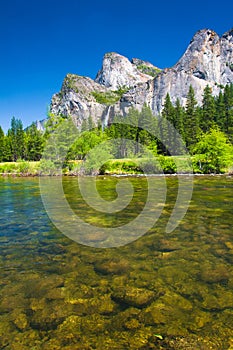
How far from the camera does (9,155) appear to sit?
323 feet

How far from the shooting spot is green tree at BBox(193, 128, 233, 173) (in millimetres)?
43812

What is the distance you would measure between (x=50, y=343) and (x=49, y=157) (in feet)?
166

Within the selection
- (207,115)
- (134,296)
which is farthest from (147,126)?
(134,296)

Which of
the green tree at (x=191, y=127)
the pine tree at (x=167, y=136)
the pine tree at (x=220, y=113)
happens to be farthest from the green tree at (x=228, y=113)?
the pine tree at (x=167, y=136)

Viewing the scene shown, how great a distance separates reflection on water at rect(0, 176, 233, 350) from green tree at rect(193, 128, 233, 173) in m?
37.3

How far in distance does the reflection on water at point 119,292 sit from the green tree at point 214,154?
37.3 m

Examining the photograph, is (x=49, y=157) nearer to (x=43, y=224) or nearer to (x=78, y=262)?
(x=43, y=224)

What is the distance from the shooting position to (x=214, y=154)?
44281mm

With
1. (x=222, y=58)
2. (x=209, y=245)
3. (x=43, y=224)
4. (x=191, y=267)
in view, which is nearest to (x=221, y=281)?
(x=191, y=267)

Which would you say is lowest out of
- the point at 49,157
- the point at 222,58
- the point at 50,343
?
the point at 50,343

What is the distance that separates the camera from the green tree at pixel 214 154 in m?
43.8

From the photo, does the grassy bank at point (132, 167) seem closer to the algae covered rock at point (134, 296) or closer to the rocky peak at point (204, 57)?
the algae covered rock at point (134, 296)

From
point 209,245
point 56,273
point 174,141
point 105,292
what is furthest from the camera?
point 174,141

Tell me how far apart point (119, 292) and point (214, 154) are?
4281 centimetres
